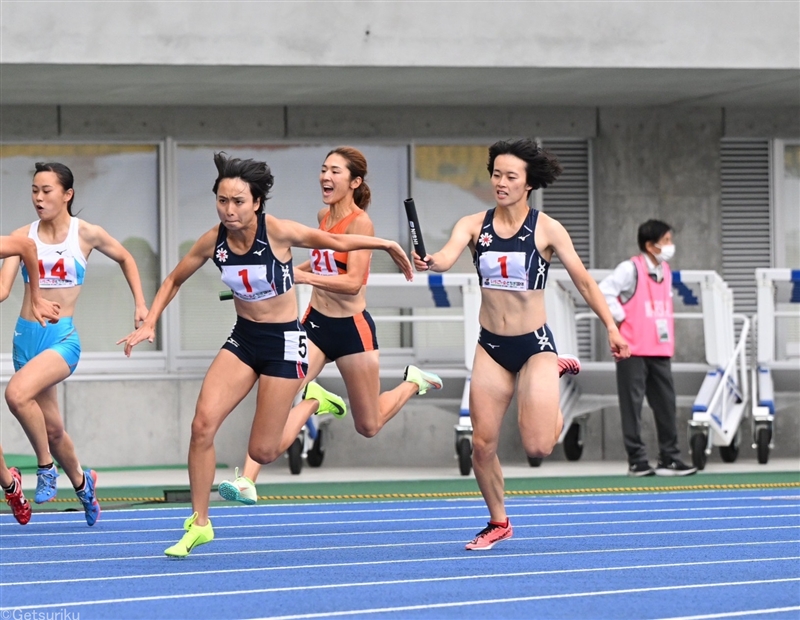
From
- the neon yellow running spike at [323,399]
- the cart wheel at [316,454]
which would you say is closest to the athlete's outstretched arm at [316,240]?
the neon yellow running spike at [323,399]

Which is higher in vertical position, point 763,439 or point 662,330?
point 662,330

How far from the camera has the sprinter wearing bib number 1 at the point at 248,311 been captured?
8031 millimetres

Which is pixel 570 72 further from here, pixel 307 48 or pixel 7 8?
pixel 7 8

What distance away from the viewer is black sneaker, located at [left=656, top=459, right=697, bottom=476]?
14.0 m

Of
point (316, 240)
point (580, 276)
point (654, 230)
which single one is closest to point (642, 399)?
point (654, 230)

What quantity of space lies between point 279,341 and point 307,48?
5.65 m

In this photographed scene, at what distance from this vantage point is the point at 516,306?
852 cm

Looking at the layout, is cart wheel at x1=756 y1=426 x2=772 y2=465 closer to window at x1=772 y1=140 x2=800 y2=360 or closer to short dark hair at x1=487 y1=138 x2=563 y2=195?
window at x1=772 y1=140 x2=800 y2=360

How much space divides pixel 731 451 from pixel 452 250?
7941 mm

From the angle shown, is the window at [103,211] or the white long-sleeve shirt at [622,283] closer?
the white long-sleeve shirt at [622,283]

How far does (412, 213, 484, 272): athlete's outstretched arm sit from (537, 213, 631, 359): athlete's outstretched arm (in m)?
0.36

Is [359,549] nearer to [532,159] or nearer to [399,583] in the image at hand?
[399,583]

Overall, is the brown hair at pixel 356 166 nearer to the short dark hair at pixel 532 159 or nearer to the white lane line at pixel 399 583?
the short dark hair at pixel 532 159

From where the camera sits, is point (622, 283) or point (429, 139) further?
point (429, 139)
